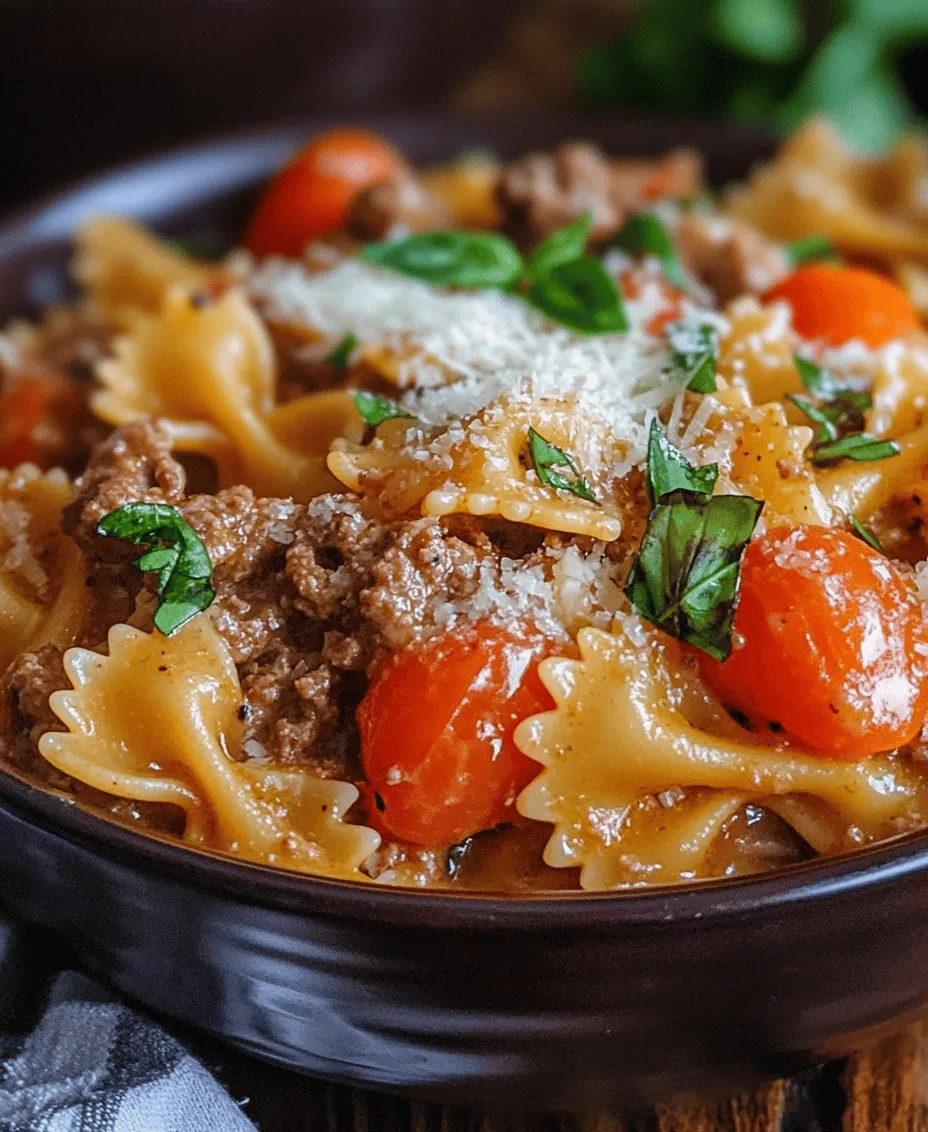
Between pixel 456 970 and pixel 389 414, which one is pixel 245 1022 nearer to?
pixel 456 970

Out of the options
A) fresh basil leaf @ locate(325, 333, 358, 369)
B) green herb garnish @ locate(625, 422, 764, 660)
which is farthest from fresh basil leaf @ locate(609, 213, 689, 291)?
green herb garnish @ locate(625, 422, 764, 660)

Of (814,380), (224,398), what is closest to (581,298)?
(814,380)

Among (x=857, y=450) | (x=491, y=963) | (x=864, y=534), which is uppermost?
(x=857, y=450)

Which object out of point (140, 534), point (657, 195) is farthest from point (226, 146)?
point (140, 534)

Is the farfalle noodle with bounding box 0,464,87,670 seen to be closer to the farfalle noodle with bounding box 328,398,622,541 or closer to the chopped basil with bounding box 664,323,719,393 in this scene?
the farfalle noodle with bounding box 328,398,622,541

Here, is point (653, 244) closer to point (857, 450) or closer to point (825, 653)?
point (857, 450)

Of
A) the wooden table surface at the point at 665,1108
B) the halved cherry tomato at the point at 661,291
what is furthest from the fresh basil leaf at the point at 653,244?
the wooden table surface at the point at 665,1108
